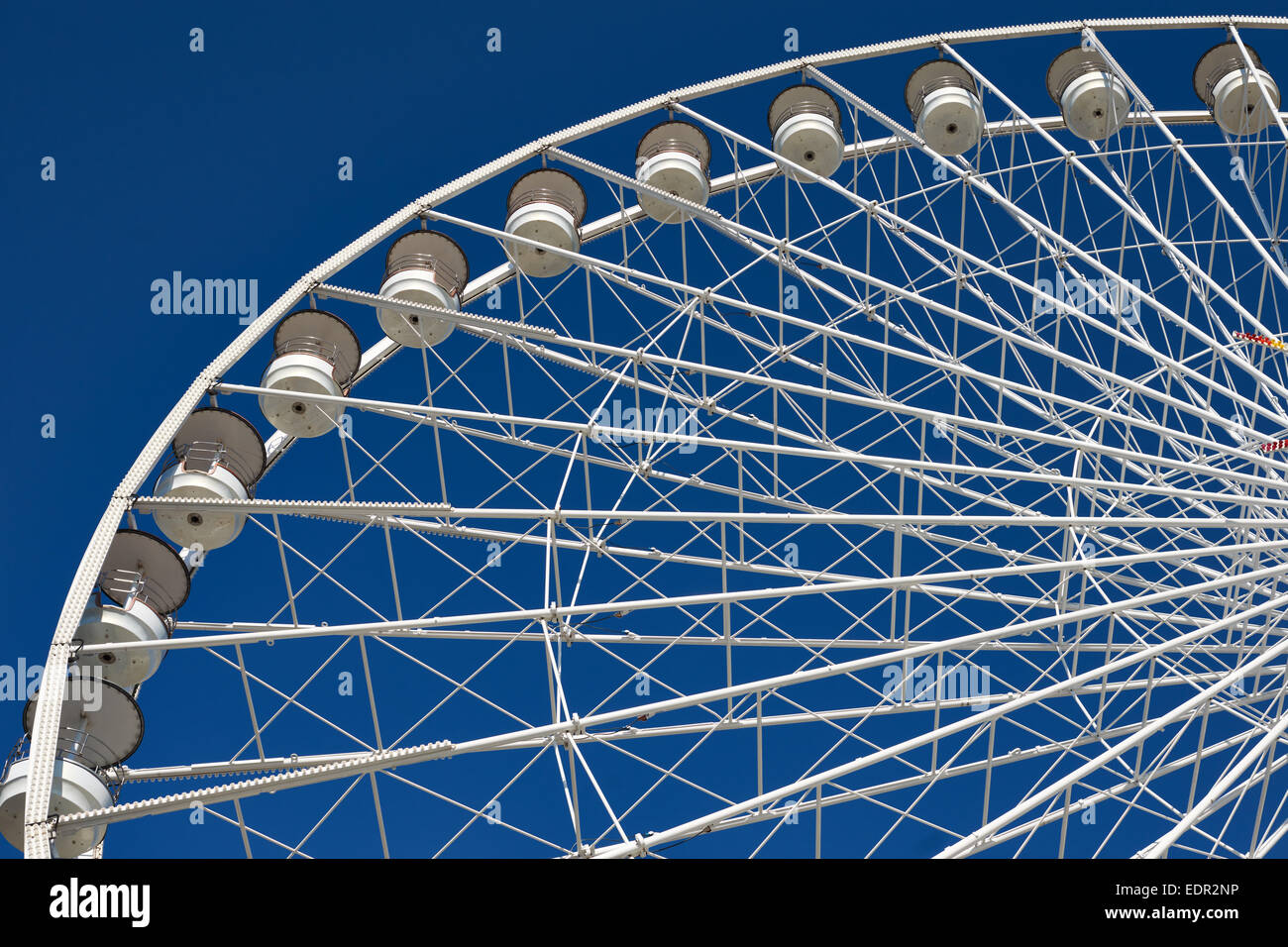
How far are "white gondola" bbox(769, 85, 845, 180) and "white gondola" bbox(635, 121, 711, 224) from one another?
52.8 inches

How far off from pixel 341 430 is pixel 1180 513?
14109 mm

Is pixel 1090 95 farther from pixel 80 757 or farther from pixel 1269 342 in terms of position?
pixel 80 757

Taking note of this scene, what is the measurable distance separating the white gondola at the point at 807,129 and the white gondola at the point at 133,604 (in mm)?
12458

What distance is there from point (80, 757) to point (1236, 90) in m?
21.7

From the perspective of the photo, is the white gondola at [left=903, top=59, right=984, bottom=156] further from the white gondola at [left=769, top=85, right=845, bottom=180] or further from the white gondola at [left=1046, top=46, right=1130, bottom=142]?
the white gondola at [left=1046, top=46, right=1130, bottom=142]

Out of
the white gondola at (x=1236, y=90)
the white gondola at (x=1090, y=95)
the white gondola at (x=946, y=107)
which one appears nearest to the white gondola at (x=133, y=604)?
the white gondola at (x=946, y=107)

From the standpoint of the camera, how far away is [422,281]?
22656mm

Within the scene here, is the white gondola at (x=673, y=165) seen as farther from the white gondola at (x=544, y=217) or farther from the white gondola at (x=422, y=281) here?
the white gondola at (x=422, y=281)

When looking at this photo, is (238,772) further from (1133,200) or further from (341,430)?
(1133,200)

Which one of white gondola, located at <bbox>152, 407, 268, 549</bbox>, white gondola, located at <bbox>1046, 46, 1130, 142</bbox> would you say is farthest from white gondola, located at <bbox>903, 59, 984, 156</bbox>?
white gondola, located at <bbox>152, 407, 268, 549</bbox>

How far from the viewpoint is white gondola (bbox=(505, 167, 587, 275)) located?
23.6 metres

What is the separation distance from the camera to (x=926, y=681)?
67.7 ft
